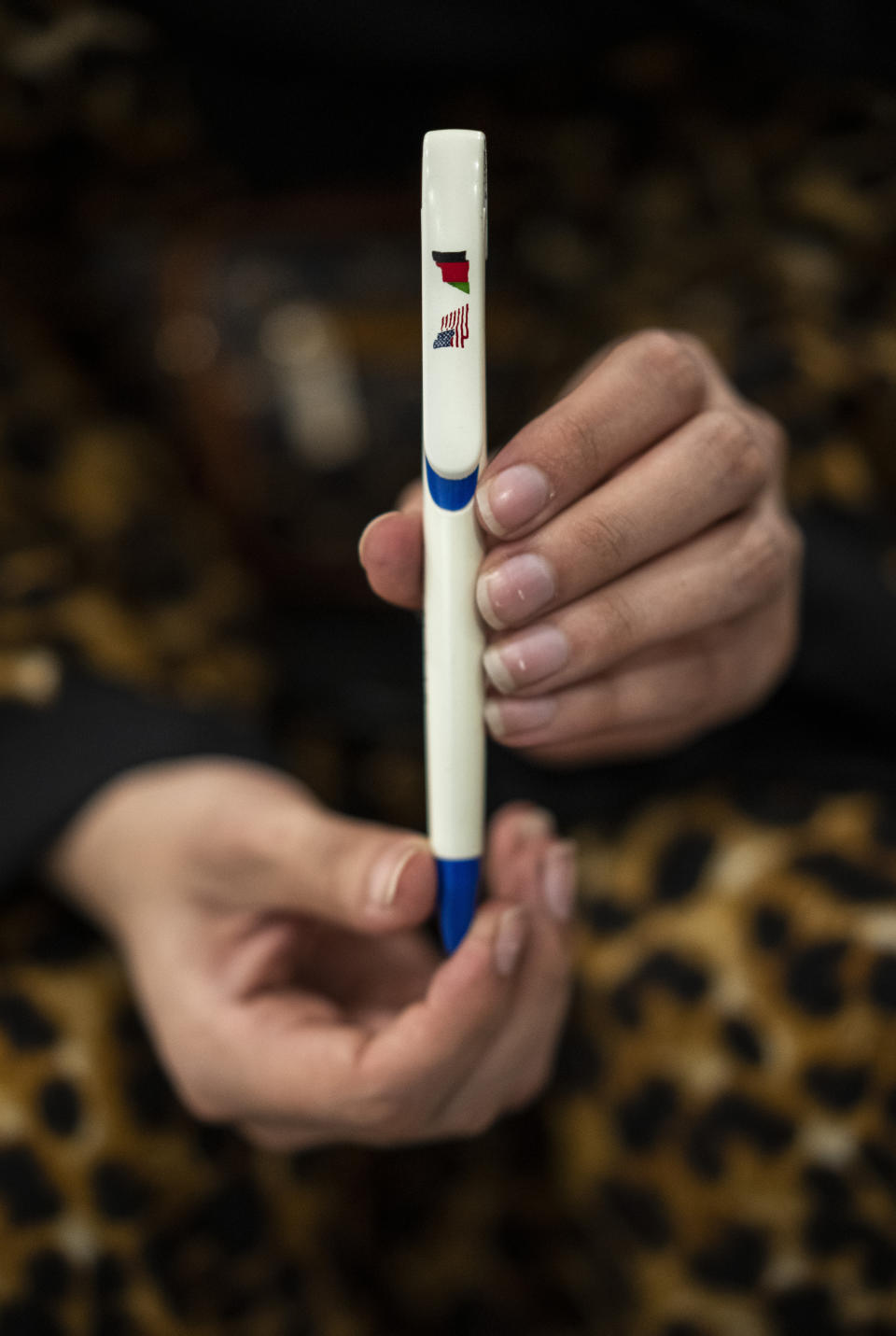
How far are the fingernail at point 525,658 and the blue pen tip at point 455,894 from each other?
80mm

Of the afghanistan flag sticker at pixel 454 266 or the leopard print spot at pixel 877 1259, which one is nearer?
the afghanistan flag sticker at pixel 454 266

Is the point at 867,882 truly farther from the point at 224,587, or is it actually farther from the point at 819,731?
the point at 224,587

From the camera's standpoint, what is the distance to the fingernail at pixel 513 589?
364 millimetres

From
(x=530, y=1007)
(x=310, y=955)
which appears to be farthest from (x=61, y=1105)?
(x=530, y=1007)

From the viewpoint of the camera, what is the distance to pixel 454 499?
1.18ft

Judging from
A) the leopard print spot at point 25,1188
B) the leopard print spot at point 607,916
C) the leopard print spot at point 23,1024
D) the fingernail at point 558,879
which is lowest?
the leopard print spot at point 25,1188

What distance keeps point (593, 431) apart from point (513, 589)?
0.23ft

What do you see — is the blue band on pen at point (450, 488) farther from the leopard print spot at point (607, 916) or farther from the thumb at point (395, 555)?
the leopard print spot at point (607, 916)

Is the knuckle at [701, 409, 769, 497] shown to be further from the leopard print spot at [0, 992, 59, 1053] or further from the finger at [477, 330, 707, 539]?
the leopard print spot at [0, 992, 59, 1053]

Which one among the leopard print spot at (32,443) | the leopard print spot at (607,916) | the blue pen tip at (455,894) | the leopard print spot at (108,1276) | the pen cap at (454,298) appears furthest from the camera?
the leopard print spot at (32,443)

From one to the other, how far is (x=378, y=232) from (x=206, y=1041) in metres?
0.60

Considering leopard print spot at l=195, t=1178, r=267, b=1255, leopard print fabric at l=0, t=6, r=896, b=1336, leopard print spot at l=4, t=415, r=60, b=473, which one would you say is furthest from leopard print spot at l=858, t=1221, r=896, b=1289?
leopard print spot at l=4, t=415, r=60, b=473

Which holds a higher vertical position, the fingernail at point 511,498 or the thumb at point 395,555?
the fingernail at point 511,498

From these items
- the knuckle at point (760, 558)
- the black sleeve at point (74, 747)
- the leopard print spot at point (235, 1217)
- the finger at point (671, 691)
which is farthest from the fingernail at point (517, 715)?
the leopard print spot at point (235, 1217)
